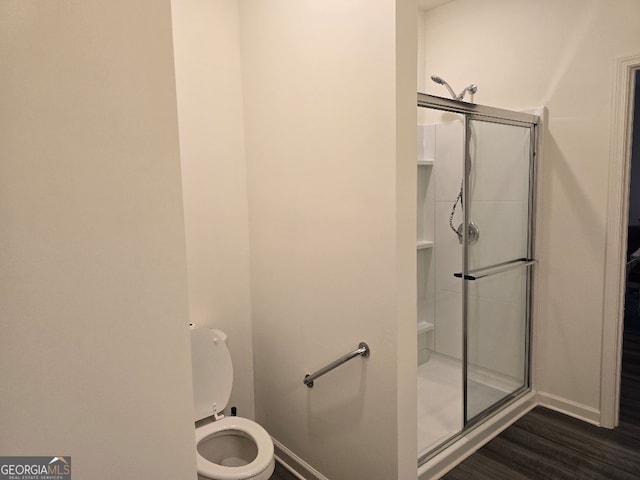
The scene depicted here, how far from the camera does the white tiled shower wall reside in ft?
8.29

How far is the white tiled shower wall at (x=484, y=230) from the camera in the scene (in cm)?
253

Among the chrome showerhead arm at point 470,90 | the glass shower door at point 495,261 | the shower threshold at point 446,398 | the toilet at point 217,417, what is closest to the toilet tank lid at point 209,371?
the toilet at point 217,417

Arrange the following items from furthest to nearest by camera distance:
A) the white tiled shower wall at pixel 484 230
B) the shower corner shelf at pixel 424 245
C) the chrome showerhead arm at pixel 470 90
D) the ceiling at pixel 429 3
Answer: the shower corner shelf at pixel 424 245, the ceiling at pixel 429 3, the chrome showerhead arm at pixel 470 90, the white tiled shower wall at pixel 484 230

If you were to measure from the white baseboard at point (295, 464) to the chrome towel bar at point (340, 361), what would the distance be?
1.46ft

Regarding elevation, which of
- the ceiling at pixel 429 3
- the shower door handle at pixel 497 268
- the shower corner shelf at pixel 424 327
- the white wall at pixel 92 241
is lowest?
the shower corner shelf at pixel 424 327

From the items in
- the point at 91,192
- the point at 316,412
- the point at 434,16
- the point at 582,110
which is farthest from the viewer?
the point at 434,16

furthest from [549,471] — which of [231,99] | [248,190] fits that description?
[231,99]

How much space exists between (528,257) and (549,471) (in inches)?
49.2

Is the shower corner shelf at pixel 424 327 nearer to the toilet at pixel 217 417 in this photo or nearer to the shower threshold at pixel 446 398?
the shower threshold at pixel 446 398

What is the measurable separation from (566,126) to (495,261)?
3.01ft

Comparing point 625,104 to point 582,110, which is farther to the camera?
point 582,110

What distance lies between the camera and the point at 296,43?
1.96 meters

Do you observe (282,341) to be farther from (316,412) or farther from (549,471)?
(549,471)

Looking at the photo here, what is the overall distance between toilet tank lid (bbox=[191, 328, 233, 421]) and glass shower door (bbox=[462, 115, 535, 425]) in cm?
137
